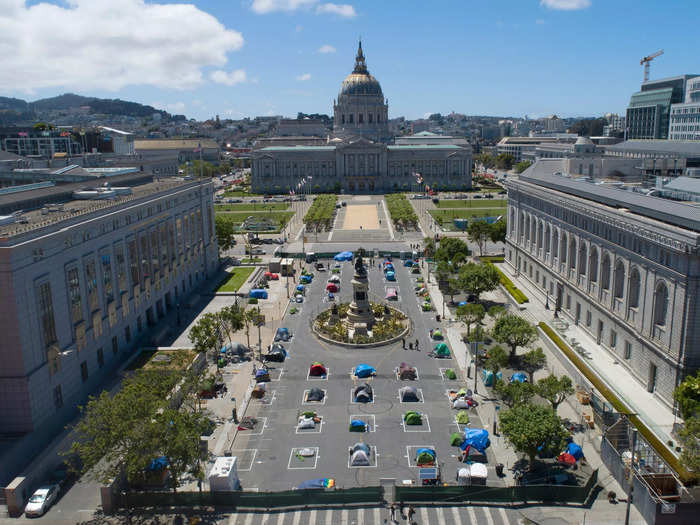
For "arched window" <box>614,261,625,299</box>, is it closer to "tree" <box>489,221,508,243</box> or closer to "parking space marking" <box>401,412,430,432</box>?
"parking space marking" <box>401,412,430,432</box>

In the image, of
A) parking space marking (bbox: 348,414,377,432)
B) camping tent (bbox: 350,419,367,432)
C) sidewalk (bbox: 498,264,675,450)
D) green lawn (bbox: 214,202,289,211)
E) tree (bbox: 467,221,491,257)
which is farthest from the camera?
green lawn (bbox: 214,202,289,211)

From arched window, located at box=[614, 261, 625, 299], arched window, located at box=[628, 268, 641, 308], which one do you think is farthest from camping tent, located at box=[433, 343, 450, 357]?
arched window, located at box=[628, 268, 641, 308]

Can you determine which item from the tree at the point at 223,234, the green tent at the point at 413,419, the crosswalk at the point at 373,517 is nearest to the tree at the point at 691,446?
the crosswalk at the point at 373,517

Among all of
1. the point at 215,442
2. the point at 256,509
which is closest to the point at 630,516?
the point at 256,509

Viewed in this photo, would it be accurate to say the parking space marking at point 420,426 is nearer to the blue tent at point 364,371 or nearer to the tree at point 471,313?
the blue tent at point 364,371

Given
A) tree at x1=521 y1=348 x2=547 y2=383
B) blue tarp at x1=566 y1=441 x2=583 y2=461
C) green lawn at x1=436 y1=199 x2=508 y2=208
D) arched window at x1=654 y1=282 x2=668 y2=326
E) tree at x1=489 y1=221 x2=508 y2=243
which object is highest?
arched window at x1=654 y1=282 x2=668 y2=326

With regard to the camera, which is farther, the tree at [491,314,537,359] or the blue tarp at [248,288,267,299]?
the blue tarp at [248,288,267,299]
